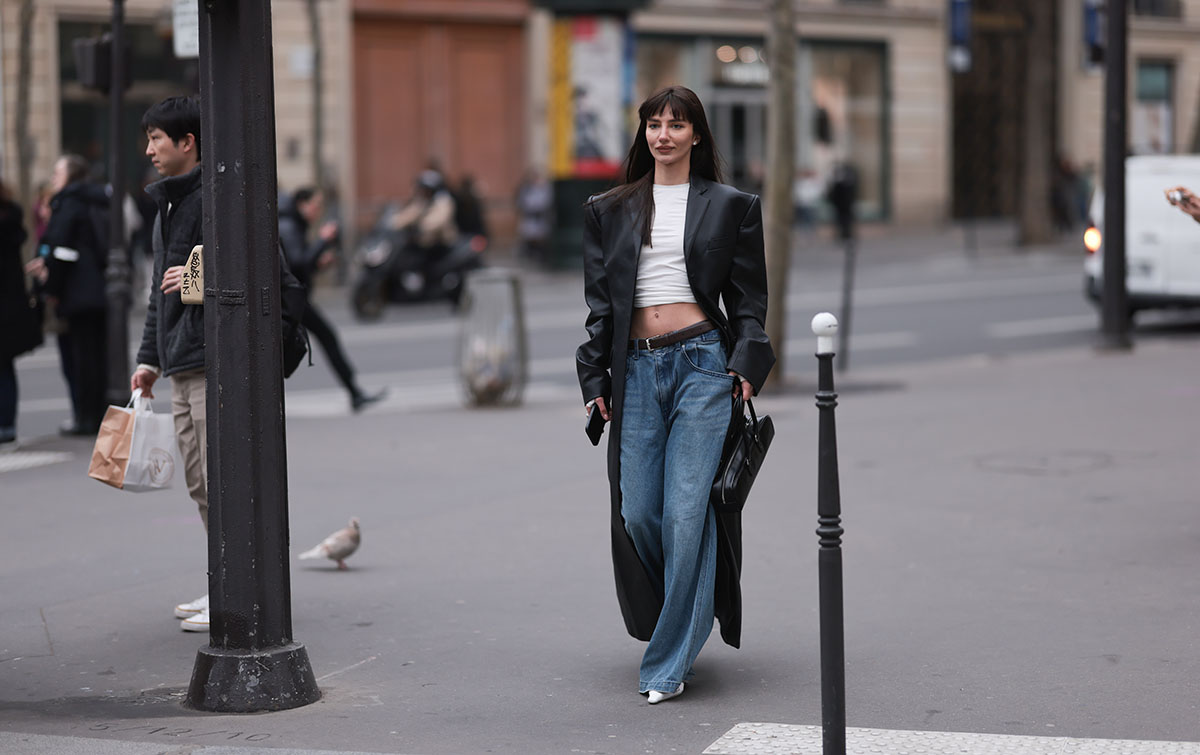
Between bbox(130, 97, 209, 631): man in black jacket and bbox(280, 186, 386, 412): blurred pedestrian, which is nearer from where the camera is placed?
bbox(130, 97, 209, 631): man in black jacket

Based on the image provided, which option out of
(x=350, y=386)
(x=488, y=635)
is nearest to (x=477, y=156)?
(x=350, y=386)

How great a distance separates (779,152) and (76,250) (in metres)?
5.32

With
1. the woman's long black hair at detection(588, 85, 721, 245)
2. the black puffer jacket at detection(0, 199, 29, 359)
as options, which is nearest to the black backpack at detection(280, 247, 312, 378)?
the woman's long black hair at detection(588, 85, 721, 245)

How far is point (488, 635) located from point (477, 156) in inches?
1065

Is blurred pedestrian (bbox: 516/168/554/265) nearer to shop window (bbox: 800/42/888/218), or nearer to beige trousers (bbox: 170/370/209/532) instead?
shop window (bbox: 800/42/888/218)

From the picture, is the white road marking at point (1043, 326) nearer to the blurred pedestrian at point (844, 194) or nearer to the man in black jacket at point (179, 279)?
the man in black jacket at point (179, 279)

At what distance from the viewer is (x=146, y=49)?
28.5 m

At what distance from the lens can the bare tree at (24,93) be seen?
20359 mm

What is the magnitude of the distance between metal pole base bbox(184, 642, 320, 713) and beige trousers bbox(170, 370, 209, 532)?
120 centimetres

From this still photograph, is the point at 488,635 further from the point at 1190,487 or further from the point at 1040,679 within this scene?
the point at 1190,487

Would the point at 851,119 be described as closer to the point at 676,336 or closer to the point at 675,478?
the point at 676,336

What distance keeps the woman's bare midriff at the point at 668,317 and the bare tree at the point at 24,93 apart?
16.9 m

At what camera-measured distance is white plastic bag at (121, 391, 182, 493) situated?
6.11 meters

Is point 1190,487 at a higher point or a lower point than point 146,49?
lower
